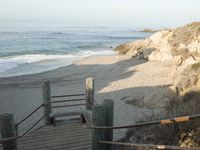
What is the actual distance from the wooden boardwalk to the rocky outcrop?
1632cm

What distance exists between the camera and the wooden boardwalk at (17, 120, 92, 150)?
7.21 meters

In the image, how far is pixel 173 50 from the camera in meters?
29.3

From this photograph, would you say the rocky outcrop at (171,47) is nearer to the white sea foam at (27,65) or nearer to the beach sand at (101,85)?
the beach sand at (101,85)

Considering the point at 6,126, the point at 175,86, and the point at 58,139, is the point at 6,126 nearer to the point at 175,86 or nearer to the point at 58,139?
the point at 58,139

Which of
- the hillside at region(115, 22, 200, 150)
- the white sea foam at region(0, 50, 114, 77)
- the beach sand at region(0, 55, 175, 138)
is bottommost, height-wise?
the beach sand at region(0, 55, 175, 138)

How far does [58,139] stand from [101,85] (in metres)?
12.2

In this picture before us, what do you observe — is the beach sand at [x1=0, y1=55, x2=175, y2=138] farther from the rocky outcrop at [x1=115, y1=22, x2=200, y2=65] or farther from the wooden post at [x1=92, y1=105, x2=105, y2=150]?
the wooden post at [x1=92, y1=105, x2=105, y2=150]

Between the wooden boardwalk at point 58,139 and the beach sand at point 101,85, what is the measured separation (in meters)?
2.59

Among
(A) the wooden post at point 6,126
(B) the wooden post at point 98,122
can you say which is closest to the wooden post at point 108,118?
(B) the wooden post at point 98,122

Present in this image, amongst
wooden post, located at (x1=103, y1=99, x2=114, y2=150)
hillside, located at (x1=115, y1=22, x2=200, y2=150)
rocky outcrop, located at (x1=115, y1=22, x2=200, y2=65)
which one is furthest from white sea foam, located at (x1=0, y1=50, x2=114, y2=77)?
wooden post, located at (x1=103, y1=99, x2=114, y2=150)

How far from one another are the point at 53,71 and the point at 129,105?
42.7 feet

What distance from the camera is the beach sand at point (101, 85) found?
1439 cm

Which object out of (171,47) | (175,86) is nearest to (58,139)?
(175,86)

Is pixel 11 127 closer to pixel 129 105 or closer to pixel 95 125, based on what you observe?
pixel 95 125
